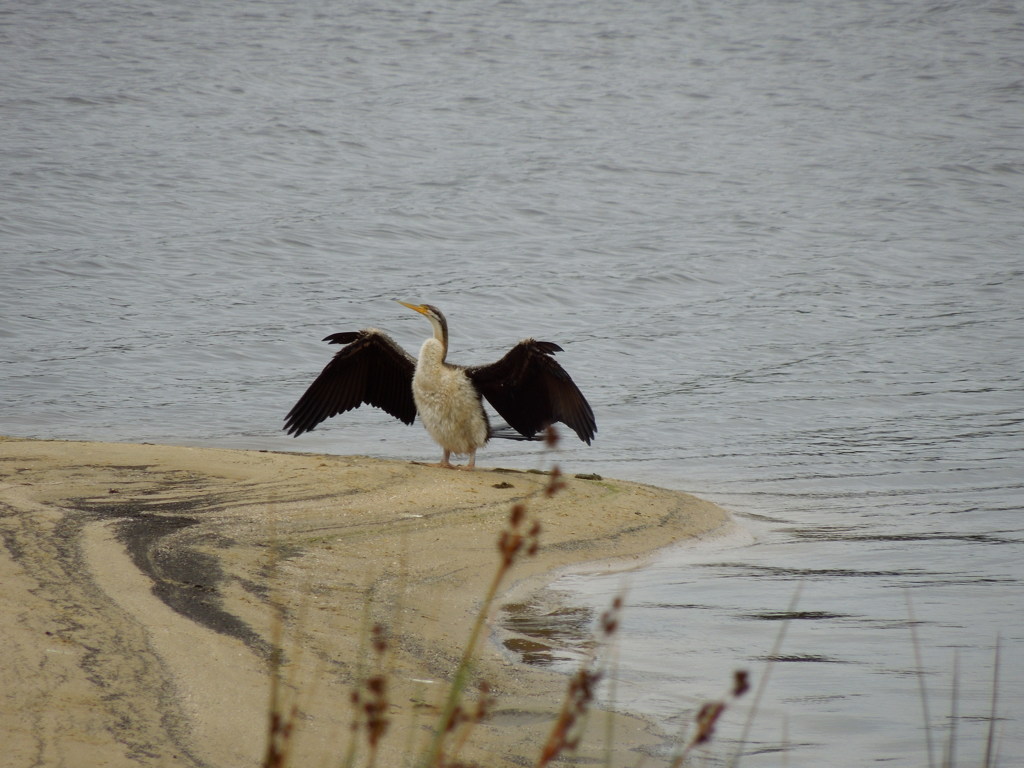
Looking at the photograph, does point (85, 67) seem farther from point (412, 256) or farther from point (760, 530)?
point (760, 530)

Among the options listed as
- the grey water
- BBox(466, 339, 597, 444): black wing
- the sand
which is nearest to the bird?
BBox(466, 339, 597, 444): black wing

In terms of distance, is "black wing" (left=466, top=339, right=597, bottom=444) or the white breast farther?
the white breast

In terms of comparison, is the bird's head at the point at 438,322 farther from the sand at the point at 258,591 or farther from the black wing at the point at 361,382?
the sand at the point at 258,591

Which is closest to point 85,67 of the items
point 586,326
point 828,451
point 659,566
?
point 586,326

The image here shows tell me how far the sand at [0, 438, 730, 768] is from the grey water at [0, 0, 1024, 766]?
0.50 m

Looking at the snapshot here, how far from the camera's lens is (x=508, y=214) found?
65.6 feet

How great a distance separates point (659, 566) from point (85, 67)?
22733 mm

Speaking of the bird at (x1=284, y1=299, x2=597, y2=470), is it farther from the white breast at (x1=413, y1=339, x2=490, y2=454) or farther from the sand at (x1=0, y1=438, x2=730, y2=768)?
the sand at (x1=0, y1=438, x2=730, y2=768)

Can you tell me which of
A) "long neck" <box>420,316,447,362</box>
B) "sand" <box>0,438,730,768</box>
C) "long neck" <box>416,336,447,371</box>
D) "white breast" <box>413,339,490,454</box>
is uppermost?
"long neck" <box>420,316,447,362</box>

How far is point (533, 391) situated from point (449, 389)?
1.76ft

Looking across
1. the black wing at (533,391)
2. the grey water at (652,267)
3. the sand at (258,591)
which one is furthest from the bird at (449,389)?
the grey water at (652,267)

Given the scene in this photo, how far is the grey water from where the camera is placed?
5.65 metres

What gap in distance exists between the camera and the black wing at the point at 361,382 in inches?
321

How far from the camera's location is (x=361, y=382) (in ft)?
27.3
